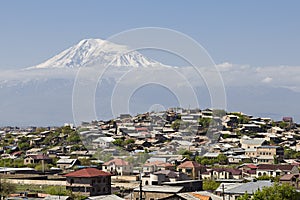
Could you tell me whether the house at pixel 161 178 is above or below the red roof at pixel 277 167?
above

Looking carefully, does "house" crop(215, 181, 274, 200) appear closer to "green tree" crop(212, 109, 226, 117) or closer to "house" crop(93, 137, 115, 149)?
"house" crop(93, 137, 115, 149)

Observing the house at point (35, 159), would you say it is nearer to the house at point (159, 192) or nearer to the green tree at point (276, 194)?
the house at point (159, 192)

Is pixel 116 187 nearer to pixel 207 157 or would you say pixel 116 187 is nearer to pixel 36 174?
pixel 36 174

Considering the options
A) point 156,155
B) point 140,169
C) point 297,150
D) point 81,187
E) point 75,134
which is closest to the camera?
point 81,187

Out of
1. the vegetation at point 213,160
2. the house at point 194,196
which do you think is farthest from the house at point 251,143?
the house at point 194,196

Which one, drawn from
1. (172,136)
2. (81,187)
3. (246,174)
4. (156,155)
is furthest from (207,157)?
(81,187)

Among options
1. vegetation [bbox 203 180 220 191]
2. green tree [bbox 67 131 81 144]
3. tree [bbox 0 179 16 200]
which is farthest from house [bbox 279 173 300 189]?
green tree [bbox 67 131 81 144]

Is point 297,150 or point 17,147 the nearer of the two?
point 297,150
